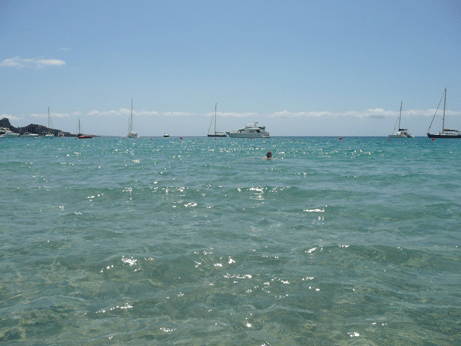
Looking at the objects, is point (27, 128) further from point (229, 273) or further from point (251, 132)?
point (229, 273)

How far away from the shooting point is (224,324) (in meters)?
3.38

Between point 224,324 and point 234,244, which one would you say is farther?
point 234,244

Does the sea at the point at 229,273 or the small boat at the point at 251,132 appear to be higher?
the small boat at the point at 251,132

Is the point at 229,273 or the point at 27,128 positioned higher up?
the point at 27,128

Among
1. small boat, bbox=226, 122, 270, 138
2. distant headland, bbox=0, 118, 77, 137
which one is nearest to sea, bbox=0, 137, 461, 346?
small boat, bbox=226, 122, 270, 138

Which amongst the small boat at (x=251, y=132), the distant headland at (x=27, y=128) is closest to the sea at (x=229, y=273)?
the small boat at (x=251, y=132)

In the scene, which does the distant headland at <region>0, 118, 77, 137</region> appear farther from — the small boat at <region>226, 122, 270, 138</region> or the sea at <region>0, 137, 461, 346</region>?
the sea at <region>0, 137, 461, 346</region>

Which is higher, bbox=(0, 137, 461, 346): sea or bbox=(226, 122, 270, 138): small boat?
bbox=(226, 122, 270, 138): small boat

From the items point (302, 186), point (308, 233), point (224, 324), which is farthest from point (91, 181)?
point (224, 324)

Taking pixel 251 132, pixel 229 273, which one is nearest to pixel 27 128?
pixel 251 132

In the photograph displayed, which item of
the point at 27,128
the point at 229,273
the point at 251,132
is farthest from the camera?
the point at 27,128

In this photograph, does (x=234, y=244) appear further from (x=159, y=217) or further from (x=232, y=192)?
(x=232, y=192)

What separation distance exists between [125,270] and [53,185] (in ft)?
31.6

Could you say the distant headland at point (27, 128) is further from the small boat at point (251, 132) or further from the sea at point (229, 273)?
the sea at point (229, 273)
